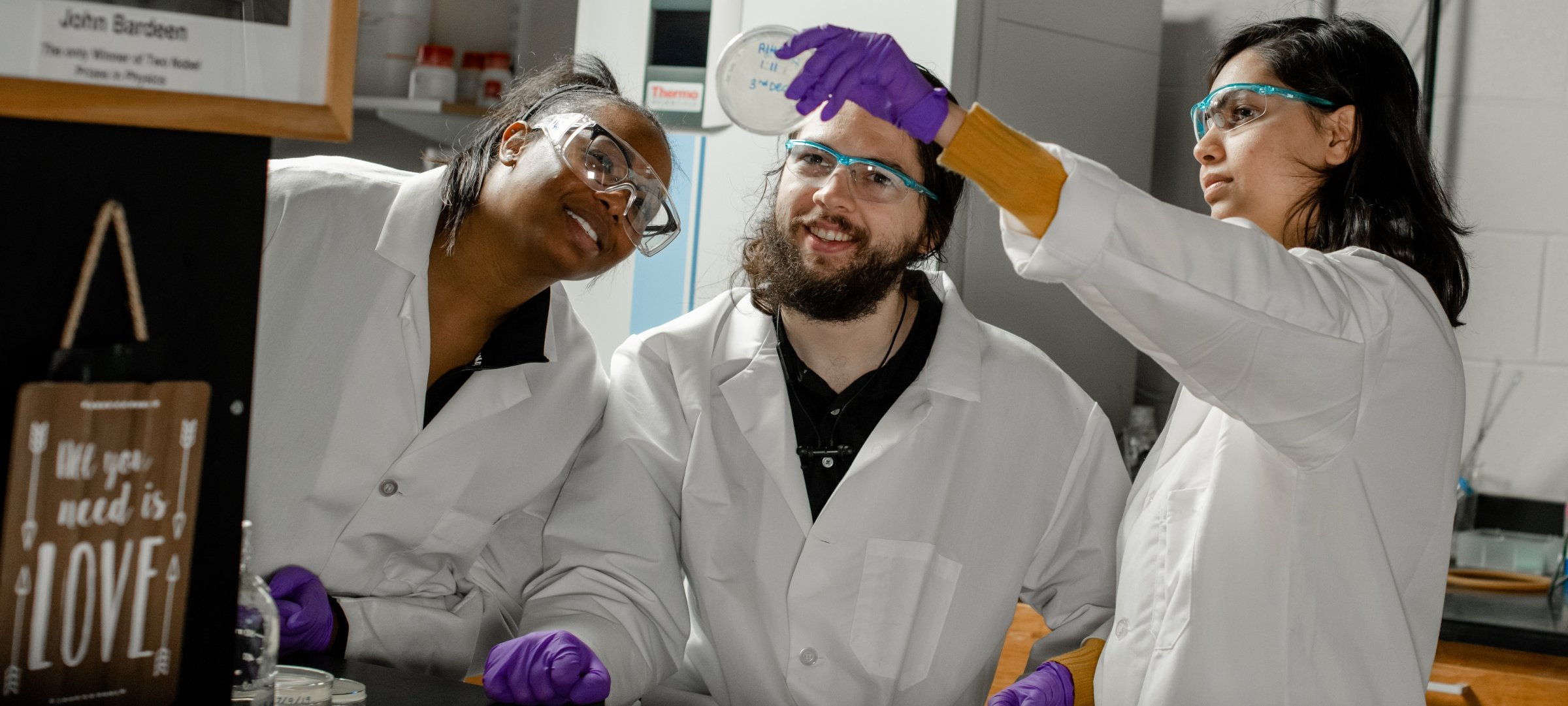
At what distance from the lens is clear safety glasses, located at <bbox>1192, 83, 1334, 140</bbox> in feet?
4.83

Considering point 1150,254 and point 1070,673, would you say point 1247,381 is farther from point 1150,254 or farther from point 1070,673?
point 1070,673

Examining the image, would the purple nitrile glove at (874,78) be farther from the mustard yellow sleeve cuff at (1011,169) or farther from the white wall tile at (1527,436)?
the white wall tile at (1527,436)

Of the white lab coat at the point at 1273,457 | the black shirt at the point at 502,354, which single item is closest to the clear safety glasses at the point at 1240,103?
the white lab coat at the point at 1273,457

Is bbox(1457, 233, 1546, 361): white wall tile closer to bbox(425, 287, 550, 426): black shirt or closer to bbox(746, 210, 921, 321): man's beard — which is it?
bbox(746, 210, 921, 321): man's beard

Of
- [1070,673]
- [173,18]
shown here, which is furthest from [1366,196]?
[173,18]

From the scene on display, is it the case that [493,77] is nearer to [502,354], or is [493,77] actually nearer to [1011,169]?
[502,354]

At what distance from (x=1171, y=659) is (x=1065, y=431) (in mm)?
514

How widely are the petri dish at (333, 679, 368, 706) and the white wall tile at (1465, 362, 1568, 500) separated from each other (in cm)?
250

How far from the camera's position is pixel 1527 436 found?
8.95 feet

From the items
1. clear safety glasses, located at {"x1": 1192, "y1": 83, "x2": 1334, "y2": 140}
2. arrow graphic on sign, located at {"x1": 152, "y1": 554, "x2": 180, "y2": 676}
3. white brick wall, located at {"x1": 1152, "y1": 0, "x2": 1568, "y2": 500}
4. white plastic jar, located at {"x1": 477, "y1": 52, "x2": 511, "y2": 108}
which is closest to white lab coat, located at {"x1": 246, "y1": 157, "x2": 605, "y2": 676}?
arrow graphic on sign, located at {"x1": 152, "y1": 554, "x2": 180, "y2": 676}

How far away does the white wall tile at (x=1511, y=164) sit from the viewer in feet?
8.89

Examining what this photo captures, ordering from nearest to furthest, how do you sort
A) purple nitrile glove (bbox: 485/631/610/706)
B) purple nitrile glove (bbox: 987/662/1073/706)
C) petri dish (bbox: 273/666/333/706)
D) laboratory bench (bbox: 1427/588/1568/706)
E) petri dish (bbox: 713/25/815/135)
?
1. petri dish (bbox: 273/666/333/706)
2. purple nitrile glove (bbox: 485/631/610/706)
3. petri dish (bbox: 713/25/815/135)
4. purple nitrile glove (bbox: 987/662/1073/706)
5. laboratory bench (bbox: 1427/588/1568/706)

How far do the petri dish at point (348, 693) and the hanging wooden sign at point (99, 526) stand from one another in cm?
31

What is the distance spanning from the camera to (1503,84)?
2752 mm
